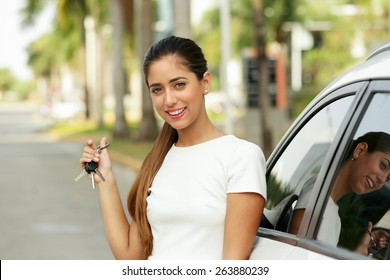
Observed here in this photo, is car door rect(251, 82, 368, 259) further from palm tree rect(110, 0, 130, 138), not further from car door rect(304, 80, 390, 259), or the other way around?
palm tree rect(110, 0, 130, 138)

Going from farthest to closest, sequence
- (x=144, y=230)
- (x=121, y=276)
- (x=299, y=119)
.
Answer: (x=299, y=119), (x=144, y=230), (x=121, y=276)

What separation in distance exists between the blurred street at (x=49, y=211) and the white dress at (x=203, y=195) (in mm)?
6535

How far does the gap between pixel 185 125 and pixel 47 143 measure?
31.4 metres

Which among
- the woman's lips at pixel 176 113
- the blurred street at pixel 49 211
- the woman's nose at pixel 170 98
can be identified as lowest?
the blurred street at pixel 49 211

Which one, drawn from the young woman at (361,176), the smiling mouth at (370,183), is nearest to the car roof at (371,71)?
the young woman at (361,176)

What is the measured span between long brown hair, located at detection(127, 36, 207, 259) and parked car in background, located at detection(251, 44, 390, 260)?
1.08 feet

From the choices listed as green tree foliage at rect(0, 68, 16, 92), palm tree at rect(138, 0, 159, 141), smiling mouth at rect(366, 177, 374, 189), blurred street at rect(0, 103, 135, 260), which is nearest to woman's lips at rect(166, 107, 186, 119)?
smiling mouth at rect(366, 177, 374, 189)

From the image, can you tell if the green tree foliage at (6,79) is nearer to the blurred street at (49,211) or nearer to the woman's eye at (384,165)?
the blurred street at (49,211)

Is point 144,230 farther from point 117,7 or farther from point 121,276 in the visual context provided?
point 117,7

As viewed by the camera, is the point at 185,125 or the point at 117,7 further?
the point at 117,7

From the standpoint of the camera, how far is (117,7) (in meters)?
32.1

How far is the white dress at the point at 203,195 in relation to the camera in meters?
2.81

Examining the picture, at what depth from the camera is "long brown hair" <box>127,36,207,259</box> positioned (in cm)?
291

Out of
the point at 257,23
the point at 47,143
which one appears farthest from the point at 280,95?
the point at 257,23
